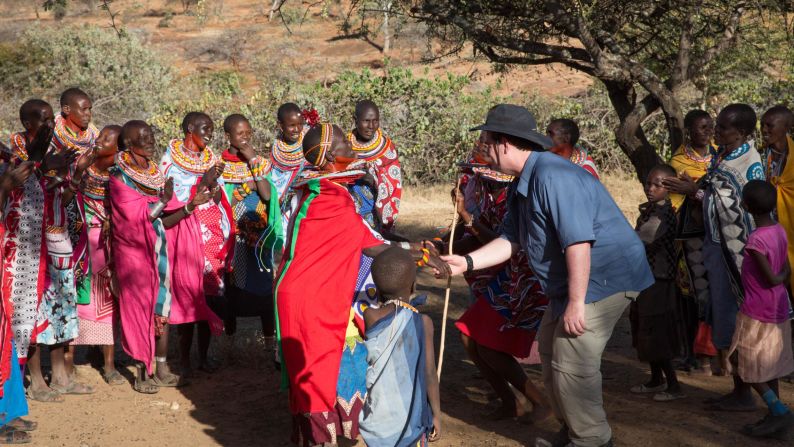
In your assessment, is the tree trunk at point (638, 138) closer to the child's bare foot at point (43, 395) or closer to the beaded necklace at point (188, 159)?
the beaded necklace at point (188, 159)

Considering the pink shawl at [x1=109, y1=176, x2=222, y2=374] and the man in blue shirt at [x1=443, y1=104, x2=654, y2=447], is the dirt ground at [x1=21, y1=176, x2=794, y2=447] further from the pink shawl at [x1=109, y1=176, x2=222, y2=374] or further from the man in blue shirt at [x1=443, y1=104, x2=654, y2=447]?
the man in blue shirt at [x1=443, y1=104, x2=654, y2=447]

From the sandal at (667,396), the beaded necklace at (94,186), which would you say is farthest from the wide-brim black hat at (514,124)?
the beaded necklace at (94,186)

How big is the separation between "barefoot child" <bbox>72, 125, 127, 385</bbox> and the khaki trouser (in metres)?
3.80

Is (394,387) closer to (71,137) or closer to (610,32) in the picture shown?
(71,137)

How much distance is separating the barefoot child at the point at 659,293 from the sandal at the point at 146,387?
3.56 m

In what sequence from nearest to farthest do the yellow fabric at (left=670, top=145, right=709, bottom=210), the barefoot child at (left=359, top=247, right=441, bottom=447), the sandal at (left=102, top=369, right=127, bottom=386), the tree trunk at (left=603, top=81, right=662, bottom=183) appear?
the barefoot child at (left=359, top=247, right=441, bottom=447) < the sandal at (left=102, top=369, right=127, bottom=386) < the yellow fabric at (left=670, top=145, right=709, bottom=210) < the tree trunk at (left=603, top=81, right=662, bottom=183)

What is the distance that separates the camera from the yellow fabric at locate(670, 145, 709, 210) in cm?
700

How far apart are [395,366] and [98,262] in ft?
11.7

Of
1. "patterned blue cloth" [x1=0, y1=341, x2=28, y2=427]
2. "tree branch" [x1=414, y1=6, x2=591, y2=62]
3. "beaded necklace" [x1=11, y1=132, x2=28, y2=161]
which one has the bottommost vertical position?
"patterned blue cloth" [x1=0, y1=341, x2=28, y2=427]

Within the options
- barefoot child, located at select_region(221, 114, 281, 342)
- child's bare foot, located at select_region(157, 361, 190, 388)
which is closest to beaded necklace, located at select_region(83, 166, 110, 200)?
barefoot child, located at select_region(221, 114, 281, 342)

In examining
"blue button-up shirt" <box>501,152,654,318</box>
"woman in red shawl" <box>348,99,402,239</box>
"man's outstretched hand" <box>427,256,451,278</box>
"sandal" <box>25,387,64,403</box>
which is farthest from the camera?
"woman in red shawl" <box>348,99,402,239</box>

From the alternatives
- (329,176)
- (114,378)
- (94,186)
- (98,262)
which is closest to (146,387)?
(114,378)

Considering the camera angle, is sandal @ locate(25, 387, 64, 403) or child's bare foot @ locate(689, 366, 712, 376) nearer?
sandal @ locate(25, 387, 64, 403)

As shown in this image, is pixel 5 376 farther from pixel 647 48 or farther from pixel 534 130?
pixel 647 48
